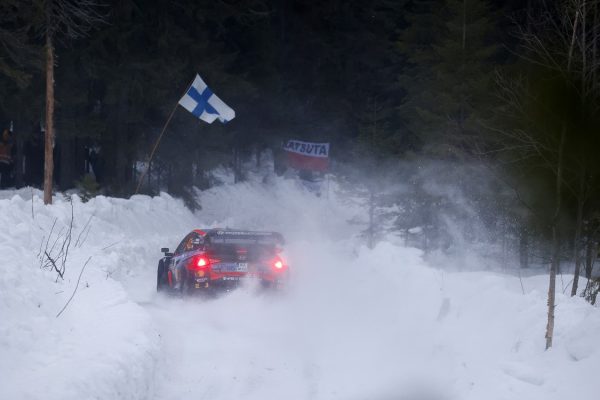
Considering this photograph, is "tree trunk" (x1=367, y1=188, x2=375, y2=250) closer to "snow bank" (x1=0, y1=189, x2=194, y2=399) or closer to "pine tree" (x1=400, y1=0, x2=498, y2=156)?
"pine tree" (x1=400, y1=0, x2=498, y2=156)

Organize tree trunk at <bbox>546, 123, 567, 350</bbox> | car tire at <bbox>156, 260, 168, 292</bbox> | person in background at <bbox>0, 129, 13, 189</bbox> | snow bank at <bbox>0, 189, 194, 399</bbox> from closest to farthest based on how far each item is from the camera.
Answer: snow bank at <bbox>0, 189, 194, 399</bbox>, tree trunk at <bbox>546, 123, 567, 350</bbox>, car tire at <bbox>156, 260, 168, 292</bbox>, person in background at <bbox>0, 129, 13, 189</bbox>

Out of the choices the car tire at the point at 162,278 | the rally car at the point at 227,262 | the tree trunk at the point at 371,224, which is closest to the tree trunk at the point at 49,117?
the car tire at the point at 162,278

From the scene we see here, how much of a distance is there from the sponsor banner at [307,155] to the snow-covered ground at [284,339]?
2891cm

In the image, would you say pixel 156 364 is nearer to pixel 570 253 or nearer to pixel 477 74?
pixel 570 253

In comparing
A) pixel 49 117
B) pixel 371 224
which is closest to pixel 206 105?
pixel 49 117

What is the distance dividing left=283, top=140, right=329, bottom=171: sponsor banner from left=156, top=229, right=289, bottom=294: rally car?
101 feet

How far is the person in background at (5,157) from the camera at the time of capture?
3206cm

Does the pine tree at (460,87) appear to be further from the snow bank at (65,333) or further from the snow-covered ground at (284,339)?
the snow bank at (65,333)

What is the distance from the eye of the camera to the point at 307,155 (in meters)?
43.6

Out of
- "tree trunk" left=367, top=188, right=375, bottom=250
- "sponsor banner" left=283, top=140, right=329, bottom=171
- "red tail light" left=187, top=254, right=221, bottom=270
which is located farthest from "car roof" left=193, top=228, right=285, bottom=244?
"sponsor banner" left=283, top=140, right=329, bottom=171

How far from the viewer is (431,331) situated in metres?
9.86

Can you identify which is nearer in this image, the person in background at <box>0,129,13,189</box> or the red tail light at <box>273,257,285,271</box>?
the red tail light at <box>273,257,285,271</box>

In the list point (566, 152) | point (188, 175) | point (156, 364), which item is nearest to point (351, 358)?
point (156, 364)

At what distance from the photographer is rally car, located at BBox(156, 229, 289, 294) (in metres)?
11.4
